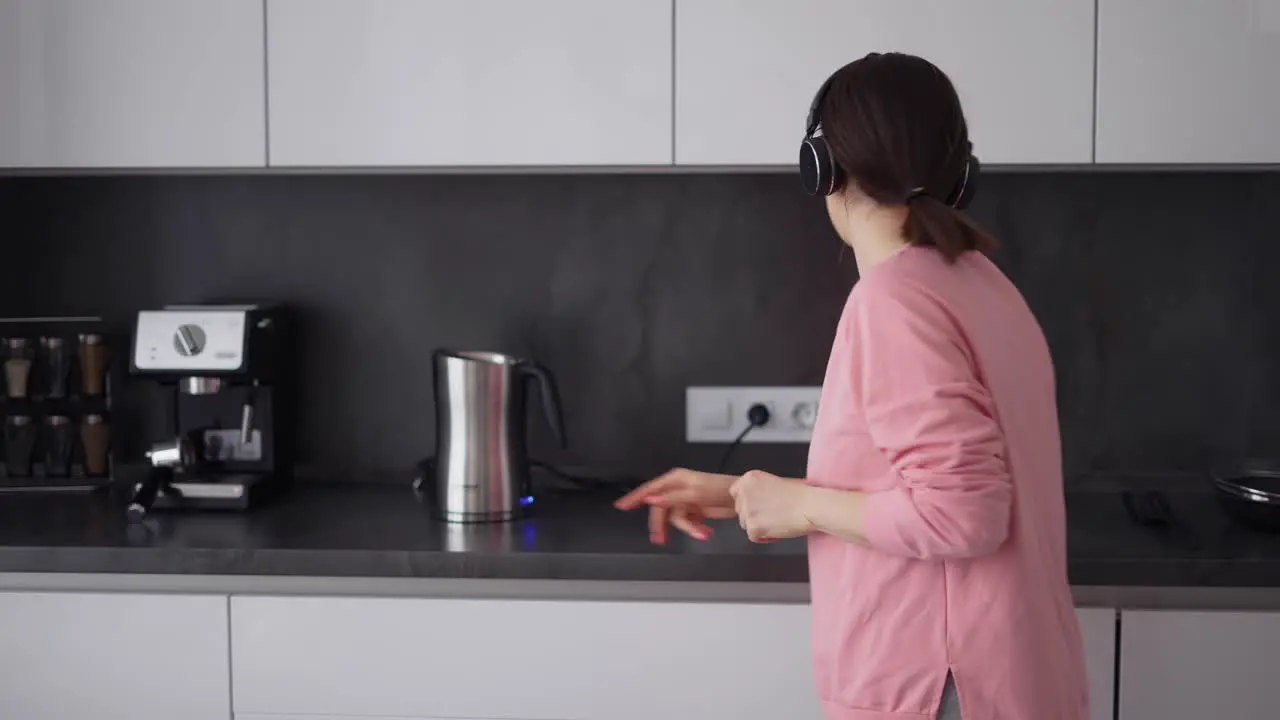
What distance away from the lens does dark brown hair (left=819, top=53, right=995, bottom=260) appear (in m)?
1.19

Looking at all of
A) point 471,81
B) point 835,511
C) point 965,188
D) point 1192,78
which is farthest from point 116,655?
point 1192,78

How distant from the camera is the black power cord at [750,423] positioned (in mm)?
2199

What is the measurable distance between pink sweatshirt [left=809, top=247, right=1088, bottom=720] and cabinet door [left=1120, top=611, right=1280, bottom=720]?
39 centimetres

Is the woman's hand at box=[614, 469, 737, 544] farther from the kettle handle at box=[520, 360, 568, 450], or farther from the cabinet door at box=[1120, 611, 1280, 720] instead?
the cabinet door at box=[1120, 611, 1280, 720]

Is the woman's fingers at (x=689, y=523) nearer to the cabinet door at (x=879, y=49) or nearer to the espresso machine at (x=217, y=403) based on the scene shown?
the cabinet door at (x=879, y=49)

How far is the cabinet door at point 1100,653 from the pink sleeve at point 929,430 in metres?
0.56

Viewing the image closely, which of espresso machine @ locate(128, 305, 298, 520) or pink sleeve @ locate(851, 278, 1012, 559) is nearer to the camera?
pink sleeve @ locate(851, 278, 1012, 559)

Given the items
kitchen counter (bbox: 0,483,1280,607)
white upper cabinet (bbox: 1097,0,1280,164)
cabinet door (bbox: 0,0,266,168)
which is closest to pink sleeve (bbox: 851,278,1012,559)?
kitchen counter (bbox: 0,483,1280,607)

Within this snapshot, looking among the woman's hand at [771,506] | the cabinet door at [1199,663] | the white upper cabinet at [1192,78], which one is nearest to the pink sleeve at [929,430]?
the woman's hand at [771,506]

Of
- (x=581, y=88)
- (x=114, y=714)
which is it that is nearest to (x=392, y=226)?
(x=581, y=88)

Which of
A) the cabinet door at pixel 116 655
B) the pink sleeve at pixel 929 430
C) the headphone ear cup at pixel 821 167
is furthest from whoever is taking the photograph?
the cabinet door at pixel 116 655

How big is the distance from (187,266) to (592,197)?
30.9 inches

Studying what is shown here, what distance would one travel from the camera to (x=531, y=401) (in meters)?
2.23

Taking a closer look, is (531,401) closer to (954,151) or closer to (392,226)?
(392,226)
